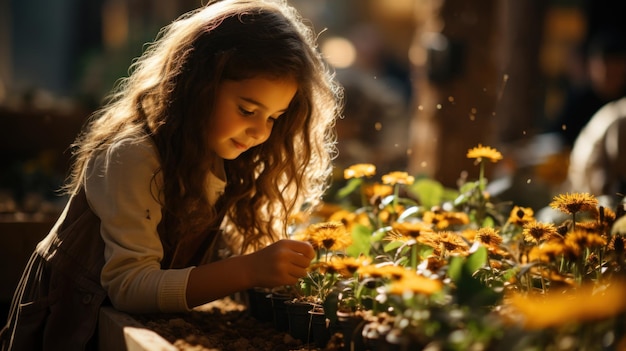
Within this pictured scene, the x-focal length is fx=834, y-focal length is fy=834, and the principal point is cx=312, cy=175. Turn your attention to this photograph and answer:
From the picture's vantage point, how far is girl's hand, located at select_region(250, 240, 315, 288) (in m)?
1.68

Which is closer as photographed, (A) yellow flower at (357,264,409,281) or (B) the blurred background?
(A) yellow flower at (357,264,409,281)

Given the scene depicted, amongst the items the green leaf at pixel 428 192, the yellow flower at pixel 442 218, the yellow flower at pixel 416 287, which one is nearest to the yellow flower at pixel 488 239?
the yellow flower at pixel 442 218

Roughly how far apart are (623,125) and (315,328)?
114 inches

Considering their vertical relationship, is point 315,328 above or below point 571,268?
below

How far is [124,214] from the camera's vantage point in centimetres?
176

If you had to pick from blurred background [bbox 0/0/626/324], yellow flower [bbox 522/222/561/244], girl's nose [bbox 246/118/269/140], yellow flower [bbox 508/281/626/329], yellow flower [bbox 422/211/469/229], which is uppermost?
girl's nose [bbox 246/118/269/140]

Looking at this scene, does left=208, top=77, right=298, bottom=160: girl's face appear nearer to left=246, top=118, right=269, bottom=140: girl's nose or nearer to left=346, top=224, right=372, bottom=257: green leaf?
left=246, top=118, right=269, bottom=140: girl's nose

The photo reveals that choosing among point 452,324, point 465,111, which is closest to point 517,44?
point 465,111

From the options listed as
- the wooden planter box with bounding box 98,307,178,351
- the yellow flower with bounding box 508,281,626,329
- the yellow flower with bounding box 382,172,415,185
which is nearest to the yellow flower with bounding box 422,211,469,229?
the yellow flower with bounding box 382,172,415,185

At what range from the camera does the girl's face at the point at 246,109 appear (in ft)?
6.06

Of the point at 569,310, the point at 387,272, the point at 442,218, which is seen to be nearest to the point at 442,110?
the point at 442,218

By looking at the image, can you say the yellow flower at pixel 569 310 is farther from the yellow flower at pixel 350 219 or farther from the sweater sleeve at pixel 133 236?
the yellow flower at pixel 350 219

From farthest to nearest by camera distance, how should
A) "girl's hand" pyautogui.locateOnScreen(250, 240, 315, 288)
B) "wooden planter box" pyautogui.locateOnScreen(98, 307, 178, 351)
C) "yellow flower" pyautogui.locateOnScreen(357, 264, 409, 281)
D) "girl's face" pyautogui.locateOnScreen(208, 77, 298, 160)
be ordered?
1. "girl's face" pyautogui.locateOnScreen(208, 77, 298, 160)
2. "girl's hand" pyautogui.locateOnScreen(250, 240, 315, 288)
3. "wooden planter box" pyautogui.locateOnScreen(98, 307, 178, 351)
4. "yellow flower" pyautogui.locateOnScreen(357, 264, 409, 281)

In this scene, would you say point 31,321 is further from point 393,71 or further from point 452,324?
point 393,71
